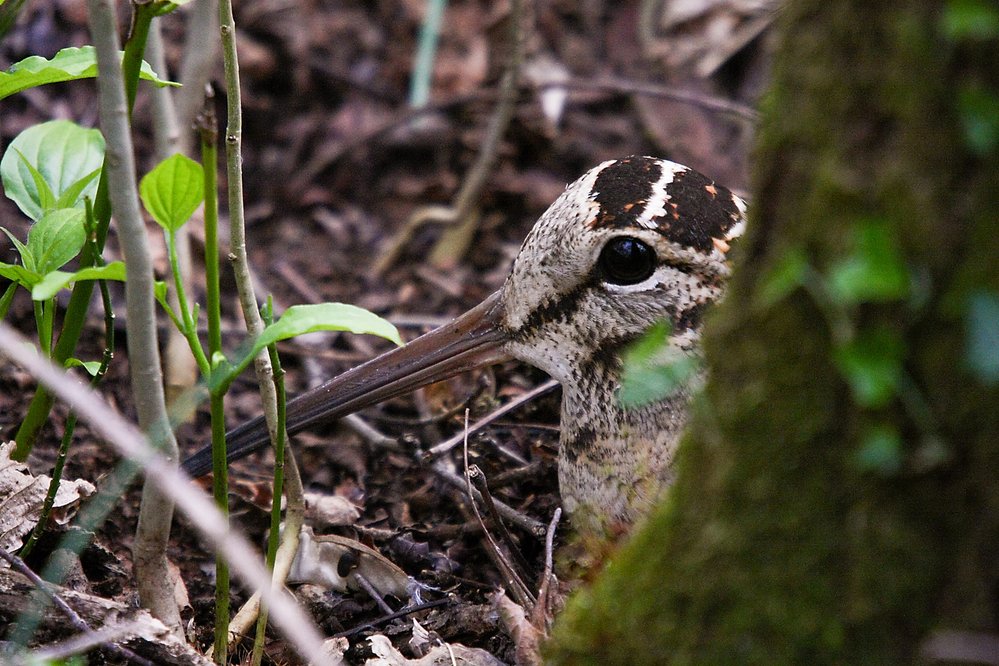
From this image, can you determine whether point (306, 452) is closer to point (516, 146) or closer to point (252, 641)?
point (252, 641)

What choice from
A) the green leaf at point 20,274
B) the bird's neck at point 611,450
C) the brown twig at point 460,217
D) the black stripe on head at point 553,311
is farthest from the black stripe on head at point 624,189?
the brown twig at point 460,217

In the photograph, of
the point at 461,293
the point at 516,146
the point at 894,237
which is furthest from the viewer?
the point at 516,146

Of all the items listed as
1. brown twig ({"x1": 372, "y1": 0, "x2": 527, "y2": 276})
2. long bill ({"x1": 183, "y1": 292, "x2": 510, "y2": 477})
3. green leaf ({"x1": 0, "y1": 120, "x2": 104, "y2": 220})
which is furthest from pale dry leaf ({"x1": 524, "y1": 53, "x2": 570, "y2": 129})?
green leaf ({"x1": 0, "y1": 120, "x2": 104, "y2": 220})

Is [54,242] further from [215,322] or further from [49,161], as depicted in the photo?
[215,322]

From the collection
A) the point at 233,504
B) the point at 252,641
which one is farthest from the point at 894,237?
the point at 233,504

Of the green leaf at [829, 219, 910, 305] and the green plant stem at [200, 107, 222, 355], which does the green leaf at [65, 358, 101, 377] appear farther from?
the green leaf at [829, 219, 910, 305]

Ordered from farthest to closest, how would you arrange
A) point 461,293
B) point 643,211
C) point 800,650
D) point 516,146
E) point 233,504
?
point 516,146 → point 461,293 → point 233,504 → point 643,211 → point 800,650

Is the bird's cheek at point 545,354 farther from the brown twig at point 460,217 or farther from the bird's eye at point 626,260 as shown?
the brown twig at point 460,217
